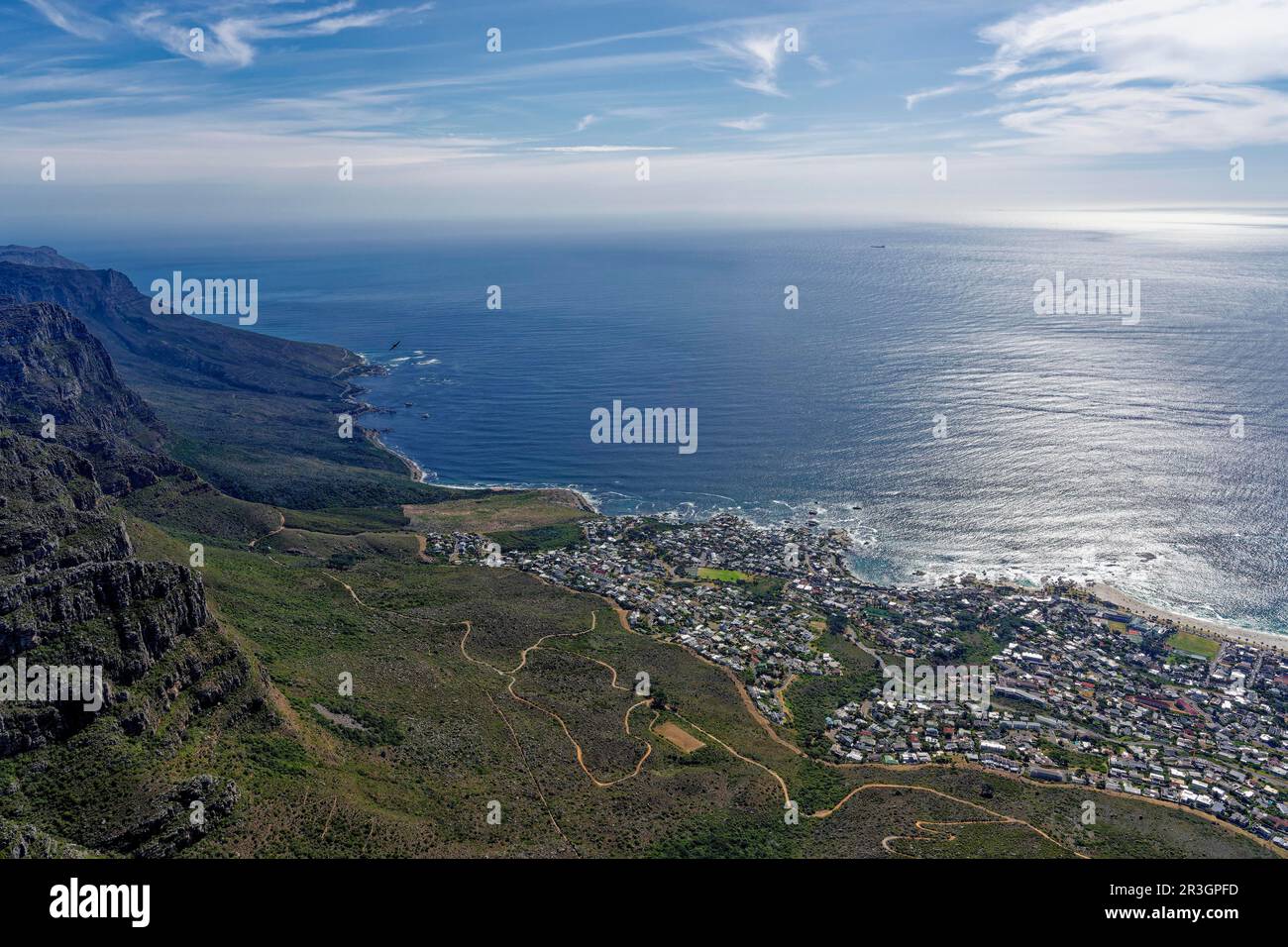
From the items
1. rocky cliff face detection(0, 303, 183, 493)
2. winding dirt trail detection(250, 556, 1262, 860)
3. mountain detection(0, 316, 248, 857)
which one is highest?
rocky cliff face detection(0, 303, 183, 493)

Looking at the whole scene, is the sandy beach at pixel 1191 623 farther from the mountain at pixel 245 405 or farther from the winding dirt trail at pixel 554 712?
the mountain at pixel 245 405

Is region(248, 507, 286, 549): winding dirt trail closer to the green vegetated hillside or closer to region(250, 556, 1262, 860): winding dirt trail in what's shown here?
the green vegetated hillside

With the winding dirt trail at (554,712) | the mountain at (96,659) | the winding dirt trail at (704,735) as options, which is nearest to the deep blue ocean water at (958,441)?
the winding dirt trail at (704,735)

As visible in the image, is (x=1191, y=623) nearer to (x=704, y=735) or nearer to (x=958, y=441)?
(x=958, y=441)

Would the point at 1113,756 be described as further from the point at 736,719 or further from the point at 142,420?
the point at 142,420

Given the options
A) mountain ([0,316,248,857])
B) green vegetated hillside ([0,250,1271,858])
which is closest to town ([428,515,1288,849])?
green vegetated hillside ([0,250,1271,858])

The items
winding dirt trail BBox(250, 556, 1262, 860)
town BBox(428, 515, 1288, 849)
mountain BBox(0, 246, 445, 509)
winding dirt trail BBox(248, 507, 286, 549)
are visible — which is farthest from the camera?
mountain BBox(0, 246, 445, 509)

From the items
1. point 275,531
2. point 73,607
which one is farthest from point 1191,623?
point 275,531
